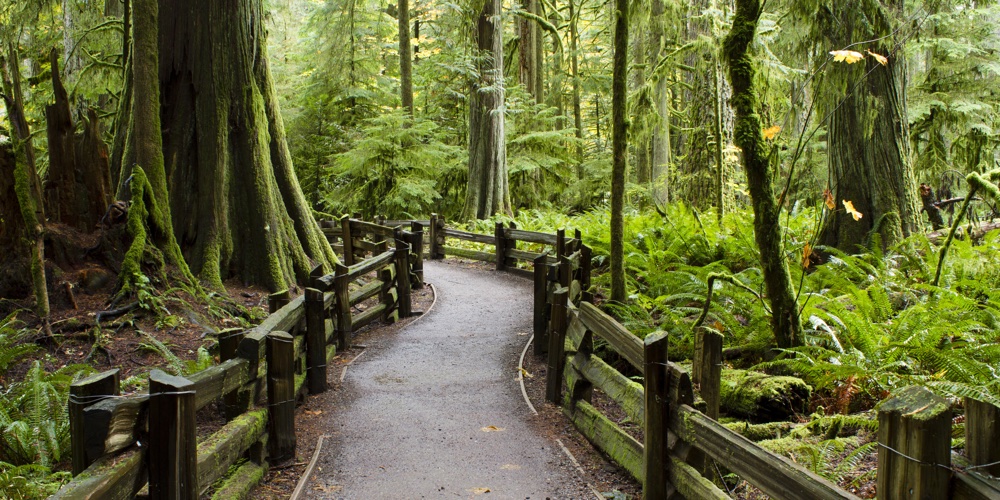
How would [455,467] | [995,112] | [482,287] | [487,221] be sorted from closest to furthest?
[455,467] → [482,287] → [995,112] → [487,221]

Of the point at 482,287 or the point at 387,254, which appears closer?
the point at 387,254

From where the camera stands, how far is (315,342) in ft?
21.6

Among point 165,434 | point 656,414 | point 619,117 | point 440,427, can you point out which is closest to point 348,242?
point 619,117

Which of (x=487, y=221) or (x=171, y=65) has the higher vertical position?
(x=171, y=65)

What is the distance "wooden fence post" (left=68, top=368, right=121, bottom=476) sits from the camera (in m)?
2.87

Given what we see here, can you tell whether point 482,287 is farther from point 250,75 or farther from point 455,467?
point 455,467

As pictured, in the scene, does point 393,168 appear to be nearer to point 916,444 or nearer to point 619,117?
point 619,117

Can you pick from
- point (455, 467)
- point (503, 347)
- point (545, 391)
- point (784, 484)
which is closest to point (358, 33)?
point (503, 347)

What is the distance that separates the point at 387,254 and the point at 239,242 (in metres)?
2.20

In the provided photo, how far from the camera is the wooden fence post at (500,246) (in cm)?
1491

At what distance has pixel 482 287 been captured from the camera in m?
13.3

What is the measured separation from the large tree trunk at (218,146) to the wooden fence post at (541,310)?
156 inches

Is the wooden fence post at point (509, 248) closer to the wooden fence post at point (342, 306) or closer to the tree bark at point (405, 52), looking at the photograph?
the wooden fence post at point (342, 306)

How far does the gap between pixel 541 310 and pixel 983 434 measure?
6.43 metres
